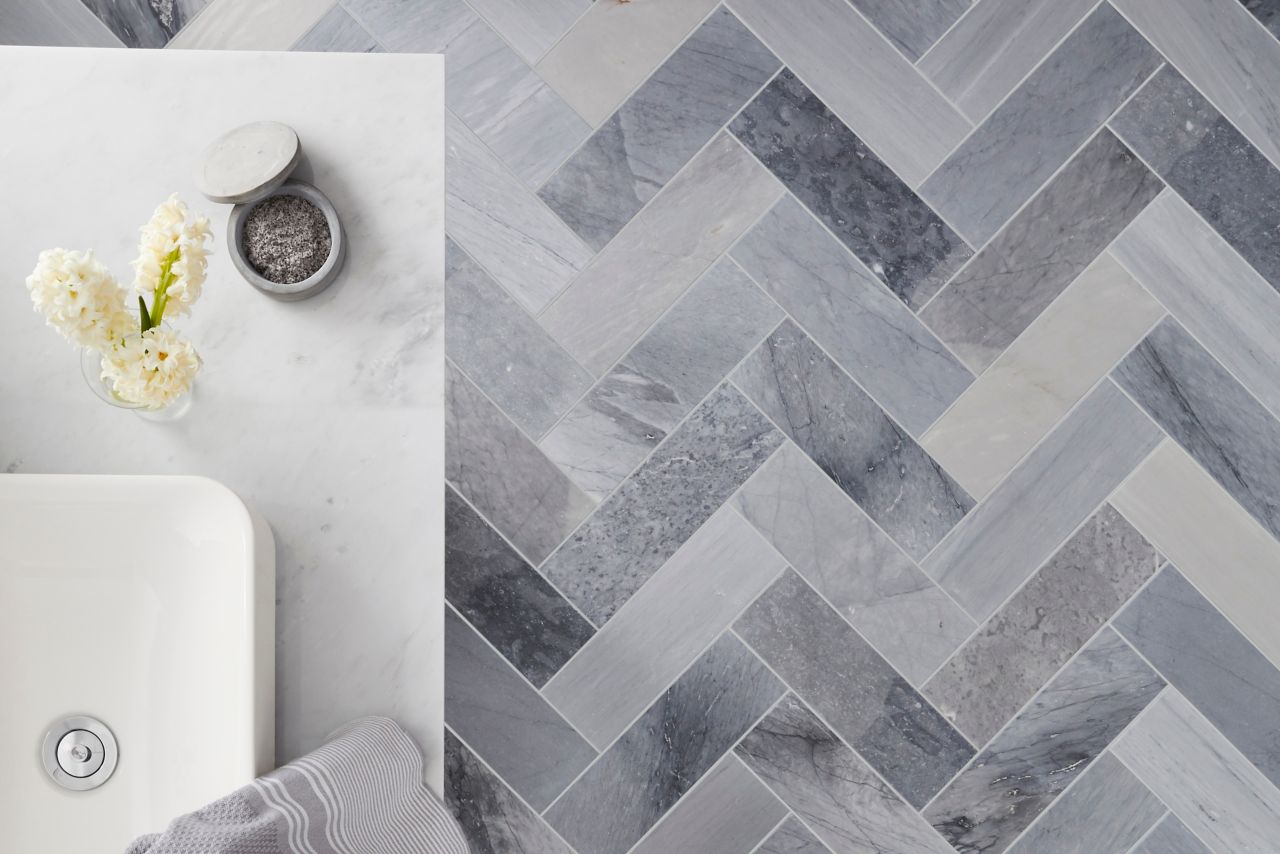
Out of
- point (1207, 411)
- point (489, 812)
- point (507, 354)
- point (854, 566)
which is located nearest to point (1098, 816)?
point (854, 566)

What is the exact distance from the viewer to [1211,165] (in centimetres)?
147

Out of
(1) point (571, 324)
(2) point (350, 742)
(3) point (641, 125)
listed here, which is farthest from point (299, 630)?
(3) point (641, 125)

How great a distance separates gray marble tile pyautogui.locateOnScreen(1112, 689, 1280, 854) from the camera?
142 centimetres

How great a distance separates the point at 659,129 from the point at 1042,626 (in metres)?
0.96

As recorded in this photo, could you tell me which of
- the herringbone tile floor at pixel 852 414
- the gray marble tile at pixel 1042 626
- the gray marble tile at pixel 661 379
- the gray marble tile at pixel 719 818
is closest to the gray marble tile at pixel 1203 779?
the herringbone tile floor at pixel 852 414

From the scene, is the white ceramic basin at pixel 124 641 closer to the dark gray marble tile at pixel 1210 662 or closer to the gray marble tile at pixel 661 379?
the gray marble tile at pixel 661 379

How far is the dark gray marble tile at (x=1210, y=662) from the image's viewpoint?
4.69ft

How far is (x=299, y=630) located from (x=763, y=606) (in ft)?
2.51

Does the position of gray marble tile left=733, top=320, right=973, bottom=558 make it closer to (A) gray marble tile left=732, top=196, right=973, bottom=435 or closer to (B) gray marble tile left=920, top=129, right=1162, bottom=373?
(A) gray marble tile left=732, top=196, right=973, bottom=435

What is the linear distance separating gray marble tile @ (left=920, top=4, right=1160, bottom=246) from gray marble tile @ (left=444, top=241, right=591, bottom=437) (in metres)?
0.64

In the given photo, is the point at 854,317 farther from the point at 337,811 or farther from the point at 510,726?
the point at 337,811

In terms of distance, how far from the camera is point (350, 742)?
789mm

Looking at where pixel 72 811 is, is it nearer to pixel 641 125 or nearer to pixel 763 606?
pixel 763 606

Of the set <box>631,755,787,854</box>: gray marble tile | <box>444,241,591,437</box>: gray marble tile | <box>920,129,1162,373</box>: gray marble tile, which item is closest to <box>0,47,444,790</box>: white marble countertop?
<box>444,241,591,437</box>: gray marble tile
